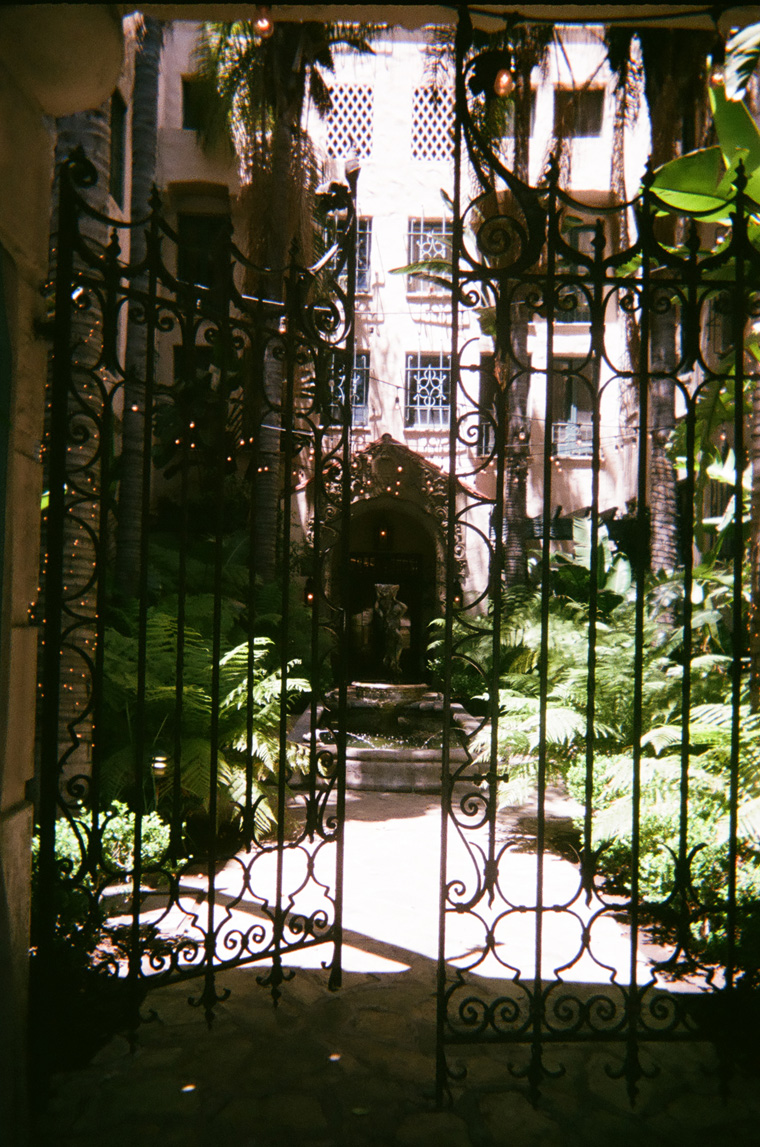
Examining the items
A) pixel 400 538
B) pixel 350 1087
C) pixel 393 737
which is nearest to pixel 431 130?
pixel 400 538

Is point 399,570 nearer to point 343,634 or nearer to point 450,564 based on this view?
point 343,634

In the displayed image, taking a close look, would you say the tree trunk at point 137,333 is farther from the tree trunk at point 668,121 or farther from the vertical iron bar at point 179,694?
the tree trunk at point 668,121

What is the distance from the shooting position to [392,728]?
11.0 meters

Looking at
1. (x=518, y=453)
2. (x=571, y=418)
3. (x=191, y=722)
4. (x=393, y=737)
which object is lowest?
(x=393, y=737)

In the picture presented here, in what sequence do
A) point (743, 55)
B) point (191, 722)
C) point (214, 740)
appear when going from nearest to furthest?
point (743, 55) → point (214, 740) → point (191, 722)

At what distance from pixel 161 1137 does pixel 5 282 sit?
9.91ft

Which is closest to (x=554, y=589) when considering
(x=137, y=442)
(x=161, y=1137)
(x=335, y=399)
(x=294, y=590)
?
(x=294, y=590)

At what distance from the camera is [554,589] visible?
13867 millimetres

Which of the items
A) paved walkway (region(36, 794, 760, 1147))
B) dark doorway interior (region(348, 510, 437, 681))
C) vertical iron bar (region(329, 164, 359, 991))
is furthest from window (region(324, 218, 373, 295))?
paved walkway (region(36, 794, 760, 1147))

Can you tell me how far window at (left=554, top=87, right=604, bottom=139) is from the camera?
14383 mm

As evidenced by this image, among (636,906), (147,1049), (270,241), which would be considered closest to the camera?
(636,906)

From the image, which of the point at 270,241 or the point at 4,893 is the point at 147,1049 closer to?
the point at 4,893

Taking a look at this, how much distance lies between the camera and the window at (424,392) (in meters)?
19.8

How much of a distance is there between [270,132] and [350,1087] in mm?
14432
